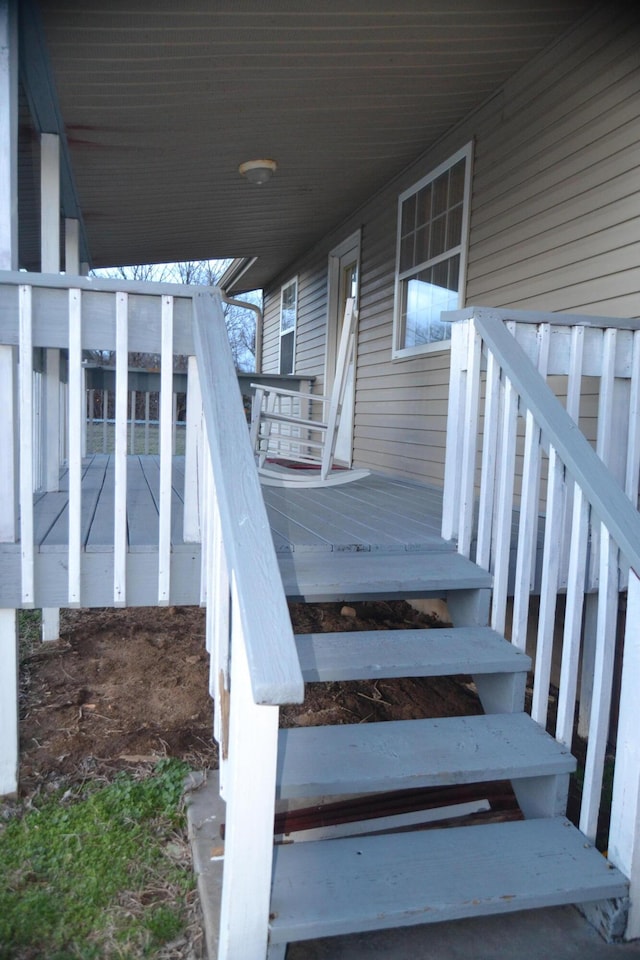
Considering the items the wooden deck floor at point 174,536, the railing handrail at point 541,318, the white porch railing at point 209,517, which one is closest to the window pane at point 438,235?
the wooden deck floor at point 174,536

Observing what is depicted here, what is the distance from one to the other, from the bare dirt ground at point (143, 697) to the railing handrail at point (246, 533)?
1.47 metres

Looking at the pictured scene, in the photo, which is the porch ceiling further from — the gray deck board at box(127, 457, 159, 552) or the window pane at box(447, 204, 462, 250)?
the gray deck board at box(127, 457, 159, 552)

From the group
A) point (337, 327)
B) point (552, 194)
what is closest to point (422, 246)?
point (552, 194)

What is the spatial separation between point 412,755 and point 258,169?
407cm

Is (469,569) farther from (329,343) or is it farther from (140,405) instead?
(140,405)

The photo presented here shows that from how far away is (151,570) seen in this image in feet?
7.47

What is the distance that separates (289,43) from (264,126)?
0.97 meters

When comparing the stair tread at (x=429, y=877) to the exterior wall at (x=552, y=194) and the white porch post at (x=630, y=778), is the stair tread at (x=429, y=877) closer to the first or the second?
the white porch post at (x=630, y=778)

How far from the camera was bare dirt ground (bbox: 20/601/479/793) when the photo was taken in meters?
2.65

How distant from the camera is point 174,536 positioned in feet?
8.00

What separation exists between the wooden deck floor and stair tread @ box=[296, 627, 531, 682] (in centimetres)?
39

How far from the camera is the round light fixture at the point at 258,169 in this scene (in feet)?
15.4

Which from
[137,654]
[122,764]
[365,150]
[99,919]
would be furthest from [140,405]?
[99,919]

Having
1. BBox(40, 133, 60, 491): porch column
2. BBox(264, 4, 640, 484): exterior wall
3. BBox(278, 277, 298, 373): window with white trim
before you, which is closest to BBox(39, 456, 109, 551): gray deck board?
BBox(40, 133, 60, 491): porch column
